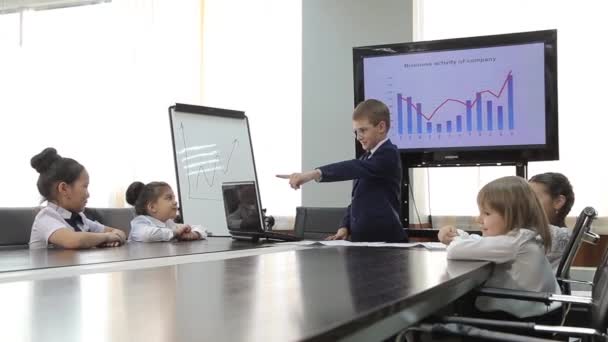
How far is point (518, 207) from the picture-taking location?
167cm

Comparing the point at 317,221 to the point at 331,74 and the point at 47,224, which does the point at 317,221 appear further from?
the point at 47,224

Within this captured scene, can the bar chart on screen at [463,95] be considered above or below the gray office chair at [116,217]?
above

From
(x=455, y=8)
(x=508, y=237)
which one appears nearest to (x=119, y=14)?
(x=455, y=8)

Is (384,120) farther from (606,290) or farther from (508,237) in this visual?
(606,290)

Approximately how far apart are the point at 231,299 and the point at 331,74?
10.7 ft

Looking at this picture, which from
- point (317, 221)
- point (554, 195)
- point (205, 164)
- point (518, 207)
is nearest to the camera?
point (518, 207)

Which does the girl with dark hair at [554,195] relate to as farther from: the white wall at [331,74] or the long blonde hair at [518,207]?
the white wall at [331,74]

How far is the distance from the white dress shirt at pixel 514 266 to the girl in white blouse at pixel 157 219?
1281 millimetres

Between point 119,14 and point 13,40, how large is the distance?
4.21 feet

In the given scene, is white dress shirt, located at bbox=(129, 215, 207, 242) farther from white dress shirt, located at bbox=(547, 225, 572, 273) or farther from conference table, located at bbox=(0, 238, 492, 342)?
white dress shirt, located at bbox=(547, 225, 572, 273)

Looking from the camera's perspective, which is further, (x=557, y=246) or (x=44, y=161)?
(x=44, y=161)

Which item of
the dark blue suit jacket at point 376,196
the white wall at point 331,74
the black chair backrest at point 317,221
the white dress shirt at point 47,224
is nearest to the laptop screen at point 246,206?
the dark blue suit jacket at point 376,196

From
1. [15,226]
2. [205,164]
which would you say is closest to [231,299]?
[15,226]

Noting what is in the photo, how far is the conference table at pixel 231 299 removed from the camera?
0.56m
